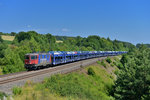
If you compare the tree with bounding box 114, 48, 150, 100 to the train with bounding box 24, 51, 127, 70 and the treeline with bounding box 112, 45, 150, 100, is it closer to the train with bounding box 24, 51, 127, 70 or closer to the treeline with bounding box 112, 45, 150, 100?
the treeline with bounding box 112, 45, 150, 100

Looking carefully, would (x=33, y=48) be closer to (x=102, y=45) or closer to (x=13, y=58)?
(x=13, y=58)

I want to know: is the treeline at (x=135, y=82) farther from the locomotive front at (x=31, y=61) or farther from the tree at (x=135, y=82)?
the locomotive front at (x=31, y=61)

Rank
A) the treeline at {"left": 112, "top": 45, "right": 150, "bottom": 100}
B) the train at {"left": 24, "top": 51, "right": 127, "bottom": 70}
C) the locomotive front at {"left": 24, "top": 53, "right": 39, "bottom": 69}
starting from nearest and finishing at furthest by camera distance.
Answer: the treeline at {"left": 112, "top": 45, "right": 150, "bottom": 100} < the locomotive front at {"left": 24, "top": 53, "right": 39, "bottom": 69} < the train at {"left": 24, "top": 51, "right": 127, "bottom": 70}

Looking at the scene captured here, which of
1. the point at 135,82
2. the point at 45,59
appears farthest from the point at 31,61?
the point at 135,82

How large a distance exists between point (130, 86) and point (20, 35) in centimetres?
10534

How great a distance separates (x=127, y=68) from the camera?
26547 millimetres

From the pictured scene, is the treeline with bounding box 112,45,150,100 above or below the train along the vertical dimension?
below

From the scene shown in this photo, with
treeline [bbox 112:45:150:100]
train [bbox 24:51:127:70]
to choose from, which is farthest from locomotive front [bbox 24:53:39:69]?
treeline [bbox 112:45:150:100]

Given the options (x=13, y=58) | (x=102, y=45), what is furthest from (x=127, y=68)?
(x=102, y=45)

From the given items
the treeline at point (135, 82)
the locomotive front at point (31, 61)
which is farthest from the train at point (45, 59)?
the treeline at point (135, 82)

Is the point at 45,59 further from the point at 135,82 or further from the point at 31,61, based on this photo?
the point at 135,82

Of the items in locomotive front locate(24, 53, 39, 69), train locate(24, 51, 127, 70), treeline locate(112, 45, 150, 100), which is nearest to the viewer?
treeline locate(112, 45, 150, 100)

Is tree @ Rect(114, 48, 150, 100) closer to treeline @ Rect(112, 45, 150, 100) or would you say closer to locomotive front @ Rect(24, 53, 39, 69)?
treeline @ Rect(112, 45, 150, 100)

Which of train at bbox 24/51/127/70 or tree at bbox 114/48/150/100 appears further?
train at bbox 24/51/127/70
